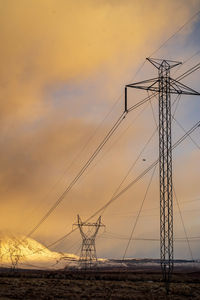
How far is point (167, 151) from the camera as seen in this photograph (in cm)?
4003

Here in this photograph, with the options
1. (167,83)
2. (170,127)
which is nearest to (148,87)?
(167,83)

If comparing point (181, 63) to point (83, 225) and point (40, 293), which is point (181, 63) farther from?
point (83, 225)

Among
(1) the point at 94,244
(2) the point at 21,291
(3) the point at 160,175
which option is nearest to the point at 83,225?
(1) the point at 94,244

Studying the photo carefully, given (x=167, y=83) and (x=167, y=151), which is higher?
(x=167, y=83)

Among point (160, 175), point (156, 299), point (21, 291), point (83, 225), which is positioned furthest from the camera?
point (83, 225)

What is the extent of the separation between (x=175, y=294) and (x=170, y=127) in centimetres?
1886

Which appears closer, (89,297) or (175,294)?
(89,297)

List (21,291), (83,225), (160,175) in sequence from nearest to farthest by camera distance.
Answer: (160,175)
(21,291)
(83,225)

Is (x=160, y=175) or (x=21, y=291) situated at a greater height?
(x=160, y=175)

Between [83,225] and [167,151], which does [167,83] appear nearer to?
[167,151]

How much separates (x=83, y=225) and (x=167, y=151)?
60.9 m

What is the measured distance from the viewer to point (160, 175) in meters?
39.6

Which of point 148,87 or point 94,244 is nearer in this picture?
point 148,87

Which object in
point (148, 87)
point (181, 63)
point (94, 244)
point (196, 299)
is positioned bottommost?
point (196, 299)
